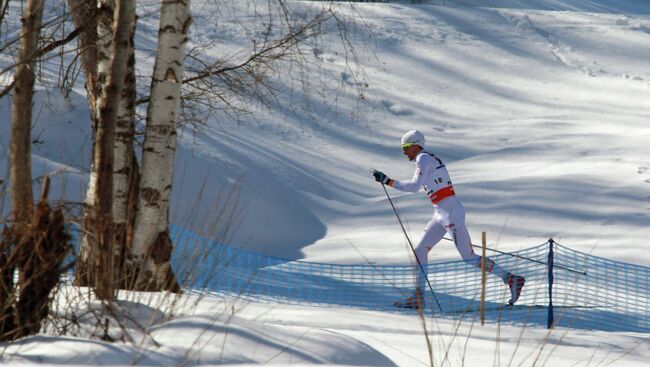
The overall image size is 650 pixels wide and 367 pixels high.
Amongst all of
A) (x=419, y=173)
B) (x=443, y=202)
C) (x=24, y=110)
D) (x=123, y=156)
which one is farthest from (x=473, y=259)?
(x=24, y=110)

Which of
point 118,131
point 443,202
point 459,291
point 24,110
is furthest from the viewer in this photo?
point 459,291

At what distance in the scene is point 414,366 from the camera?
549cm

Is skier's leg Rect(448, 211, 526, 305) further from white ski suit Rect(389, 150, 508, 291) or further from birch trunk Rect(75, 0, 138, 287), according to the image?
birch trunk Rect(75, 0, 138, 287)

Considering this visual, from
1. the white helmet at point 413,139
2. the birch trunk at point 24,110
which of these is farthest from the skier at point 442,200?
the birch trunk at point 24,110

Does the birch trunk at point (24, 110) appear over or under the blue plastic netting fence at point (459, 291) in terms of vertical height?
over

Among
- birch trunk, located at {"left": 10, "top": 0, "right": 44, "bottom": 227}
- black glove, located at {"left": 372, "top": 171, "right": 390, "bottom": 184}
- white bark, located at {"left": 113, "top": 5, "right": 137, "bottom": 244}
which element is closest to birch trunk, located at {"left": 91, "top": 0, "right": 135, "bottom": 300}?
birch trunk, located at {"left": 10, "top": 0, "right": 44, "bottom": 227}

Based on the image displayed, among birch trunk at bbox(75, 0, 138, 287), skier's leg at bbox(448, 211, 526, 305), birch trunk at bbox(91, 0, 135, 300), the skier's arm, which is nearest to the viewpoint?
birch trunk at bbox(91, 0, 135, 300)

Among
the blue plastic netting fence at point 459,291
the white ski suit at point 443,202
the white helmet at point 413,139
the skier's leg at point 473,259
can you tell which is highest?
the white helmet at point 413,139

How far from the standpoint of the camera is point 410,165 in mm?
20516

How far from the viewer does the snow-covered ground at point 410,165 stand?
524 centimetres

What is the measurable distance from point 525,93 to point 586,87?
5.59ft

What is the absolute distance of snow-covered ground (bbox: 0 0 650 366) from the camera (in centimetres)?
524

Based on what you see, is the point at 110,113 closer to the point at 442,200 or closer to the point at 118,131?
the point at 118,131

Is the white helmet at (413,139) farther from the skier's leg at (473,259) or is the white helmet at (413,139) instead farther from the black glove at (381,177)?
the skier's leg at (473,259)
